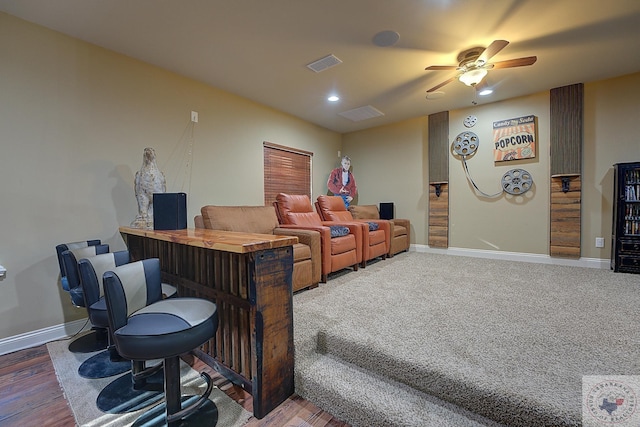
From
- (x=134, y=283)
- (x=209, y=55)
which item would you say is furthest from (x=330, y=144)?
(x=134, y=283)

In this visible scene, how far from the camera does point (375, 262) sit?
4.08 meters

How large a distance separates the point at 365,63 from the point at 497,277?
292 cm

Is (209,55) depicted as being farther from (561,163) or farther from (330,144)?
(561,163)

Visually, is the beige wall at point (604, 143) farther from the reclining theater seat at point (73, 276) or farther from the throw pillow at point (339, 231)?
the reclining theater seat at point (73, 276)

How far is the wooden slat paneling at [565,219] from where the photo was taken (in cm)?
367

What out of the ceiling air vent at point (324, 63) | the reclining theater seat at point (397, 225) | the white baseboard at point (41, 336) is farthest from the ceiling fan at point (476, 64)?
the white baseboard at point (41, 336)

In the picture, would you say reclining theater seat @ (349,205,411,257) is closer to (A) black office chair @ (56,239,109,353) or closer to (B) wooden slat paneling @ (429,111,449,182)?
(B) wooden slat paneling @ (429,111,449,182)

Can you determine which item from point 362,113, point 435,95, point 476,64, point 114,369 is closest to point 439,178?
point 435,95

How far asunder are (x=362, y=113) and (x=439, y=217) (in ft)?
7.48

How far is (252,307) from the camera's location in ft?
4.34

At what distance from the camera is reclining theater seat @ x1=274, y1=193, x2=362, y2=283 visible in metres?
3.01

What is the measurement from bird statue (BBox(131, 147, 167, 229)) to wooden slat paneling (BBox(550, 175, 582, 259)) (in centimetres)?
504

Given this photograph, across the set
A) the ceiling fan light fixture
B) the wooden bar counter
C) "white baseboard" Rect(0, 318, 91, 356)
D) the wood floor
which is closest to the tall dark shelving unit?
the ceiling fan light fixture

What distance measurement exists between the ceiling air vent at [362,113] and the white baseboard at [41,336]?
4.29 meters
